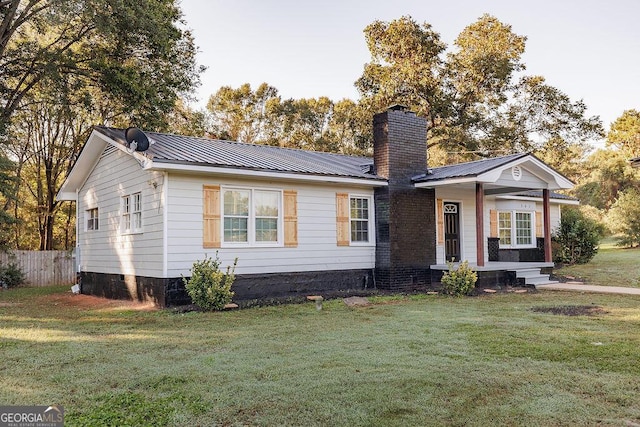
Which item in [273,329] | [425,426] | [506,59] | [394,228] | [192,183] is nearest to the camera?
[425,426]

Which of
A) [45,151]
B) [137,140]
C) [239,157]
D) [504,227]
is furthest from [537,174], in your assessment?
[45,151]

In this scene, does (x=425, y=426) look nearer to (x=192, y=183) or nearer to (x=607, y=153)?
(x=192, y=183)

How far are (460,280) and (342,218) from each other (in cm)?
329

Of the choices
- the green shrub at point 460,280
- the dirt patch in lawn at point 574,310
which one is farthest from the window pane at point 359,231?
the dirt patch in lawn at point 574,310

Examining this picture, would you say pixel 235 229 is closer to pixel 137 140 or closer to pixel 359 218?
pixel 137 140

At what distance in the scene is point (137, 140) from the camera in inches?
408

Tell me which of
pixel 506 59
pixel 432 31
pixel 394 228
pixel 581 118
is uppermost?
pixel 432 31

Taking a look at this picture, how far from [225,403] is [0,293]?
1478 centimetres

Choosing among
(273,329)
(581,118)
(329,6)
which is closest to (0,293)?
(273,329)

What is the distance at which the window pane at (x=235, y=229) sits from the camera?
436 inches

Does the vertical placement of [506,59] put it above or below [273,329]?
above

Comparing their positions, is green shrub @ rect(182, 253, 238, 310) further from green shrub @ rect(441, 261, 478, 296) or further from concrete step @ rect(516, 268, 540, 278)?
concrete step @ rect(516, 268, 540, 278)

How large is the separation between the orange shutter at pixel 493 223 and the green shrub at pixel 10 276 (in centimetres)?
1687

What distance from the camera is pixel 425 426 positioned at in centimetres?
357
